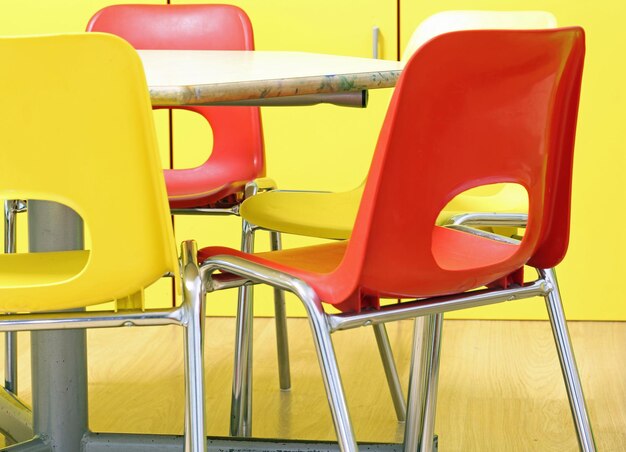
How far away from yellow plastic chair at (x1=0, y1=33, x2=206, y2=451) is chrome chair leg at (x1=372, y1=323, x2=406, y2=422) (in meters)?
0.99

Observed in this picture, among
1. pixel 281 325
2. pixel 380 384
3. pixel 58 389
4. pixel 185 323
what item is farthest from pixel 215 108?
pixel 185 323

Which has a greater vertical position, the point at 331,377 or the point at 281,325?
the point at 331,377

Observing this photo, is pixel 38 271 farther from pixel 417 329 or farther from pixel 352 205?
pixel 352 205

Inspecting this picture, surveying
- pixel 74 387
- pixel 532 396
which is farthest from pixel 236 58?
pixel 532 396

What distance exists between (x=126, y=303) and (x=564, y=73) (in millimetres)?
561

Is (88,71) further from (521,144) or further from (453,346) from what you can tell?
(453,346)

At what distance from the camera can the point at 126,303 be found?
3.98 feet

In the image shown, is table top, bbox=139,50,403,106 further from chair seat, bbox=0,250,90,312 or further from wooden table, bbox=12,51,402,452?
chair seat, bbox=0,250,90,312

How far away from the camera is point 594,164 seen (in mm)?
3037

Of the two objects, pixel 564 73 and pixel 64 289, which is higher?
pixel 564 73

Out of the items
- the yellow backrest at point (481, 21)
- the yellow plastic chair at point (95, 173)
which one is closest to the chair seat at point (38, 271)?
the yellow plastic chair at point (95, 173)

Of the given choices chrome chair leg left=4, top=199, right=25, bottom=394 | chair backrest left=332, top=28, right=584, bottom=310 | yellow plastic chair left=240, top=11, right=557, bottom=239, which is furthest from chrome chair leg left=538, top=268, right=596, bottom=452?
chrome chair leg left=4, top=199, right=25, bottom=394

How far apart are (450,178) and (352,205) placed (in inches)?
33.1

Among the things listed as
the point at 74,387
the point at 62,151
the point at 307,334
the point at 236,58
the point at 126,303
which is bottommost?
the point at 307,334
